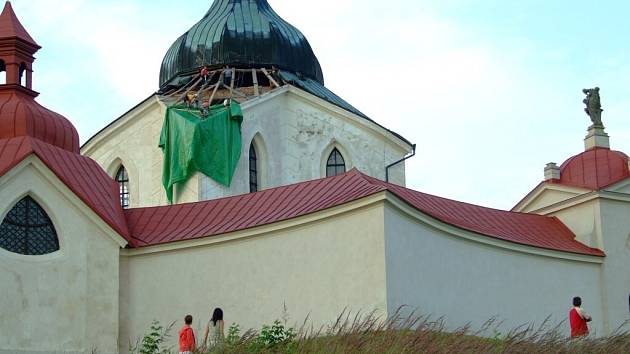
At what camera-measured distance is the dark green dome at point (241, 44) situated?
4234 cm

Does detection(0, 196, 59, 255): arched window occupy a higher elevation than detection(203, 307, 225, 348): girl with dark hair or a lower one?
higher

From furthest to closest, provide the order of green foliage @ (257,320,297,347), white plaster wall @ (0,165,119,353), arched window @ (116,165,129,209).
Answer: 1. arched window @ (116,165,129,209)
2. white plaster wall @ (0,165,119,353)
3. green foliage @ (257,320,297,347)

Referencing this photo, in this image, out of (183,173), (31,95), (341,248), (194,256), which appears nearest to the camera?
(341,248)

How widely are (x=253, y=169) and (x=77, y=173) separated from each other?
8294 millimetres

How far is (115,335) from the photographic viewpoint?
3080cm

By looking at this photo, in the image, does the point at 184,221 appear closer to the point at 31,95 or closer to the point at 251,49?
the point at 31,95

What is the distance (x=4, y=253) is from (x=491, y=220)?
40.6 feet

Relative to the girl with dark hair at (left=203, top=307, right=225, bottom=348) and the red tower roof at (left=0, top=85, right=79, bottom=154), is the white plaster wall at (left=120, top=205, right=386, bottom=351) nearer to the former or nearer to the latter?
the girl with dark hair at (left=203, top=307, right=225, bottom=348)

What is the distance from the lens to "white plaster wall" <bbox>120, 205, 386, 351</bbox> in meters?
28.9

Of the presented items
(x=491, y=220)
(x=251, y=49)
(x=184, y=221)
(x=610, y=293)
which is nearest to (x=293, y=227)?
(x=184, y=221)

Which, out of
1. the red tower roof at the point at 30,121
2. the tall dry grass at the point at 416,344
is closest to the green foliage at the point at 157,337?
the tall dry grass at the point at 416,344

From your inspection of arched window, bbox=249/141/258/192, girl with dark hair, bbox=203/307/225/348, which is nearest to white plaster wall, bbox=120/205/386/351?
girl with dark hair, bbox=203/307/225/348

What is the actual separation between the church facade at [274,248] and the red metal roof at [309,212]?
61 mm

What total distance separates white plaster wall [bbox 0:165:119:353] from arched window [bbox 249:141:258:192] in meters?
8.51
